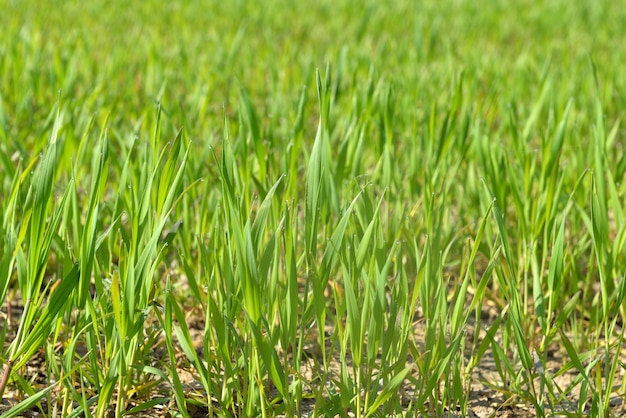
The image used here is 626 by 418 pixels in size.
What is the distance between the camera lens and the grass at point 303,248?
1.09 m

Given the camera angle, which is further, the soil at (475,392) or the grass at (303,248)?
the soil at (475,392)

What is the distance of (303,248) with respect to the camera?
1.42m

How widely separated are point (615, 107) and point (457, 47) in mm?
1413

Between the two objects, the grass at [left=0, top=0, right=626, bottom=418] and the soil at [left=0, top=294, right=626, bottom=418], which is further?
the soil at [left=0, top=294, right=626, bottom=418]

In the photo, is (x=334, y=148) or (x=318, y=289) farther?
(x=334, y=148)

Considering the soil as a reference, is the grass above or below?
above

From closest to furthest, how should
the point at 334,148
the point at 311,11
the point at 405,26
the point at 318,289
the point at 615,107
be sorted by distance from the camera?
the point at 318,289 → the point at 334,148 → the point at 615,107 → the point at 405,26 → the point at 311,11

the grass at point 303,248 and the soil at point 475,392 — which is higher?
the grass at point 303,248

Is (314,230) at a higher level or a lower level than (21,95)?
higher

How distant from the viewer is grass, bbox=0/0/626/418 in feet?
3.58

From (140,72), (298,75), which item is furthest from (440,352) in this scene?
(140,72)

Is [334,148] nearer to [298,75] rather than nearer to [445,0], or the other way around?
[298,75]

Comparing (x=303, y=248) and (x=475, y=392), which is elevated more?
(x=303, y=248)

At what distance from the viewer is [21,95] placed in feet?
8.10
